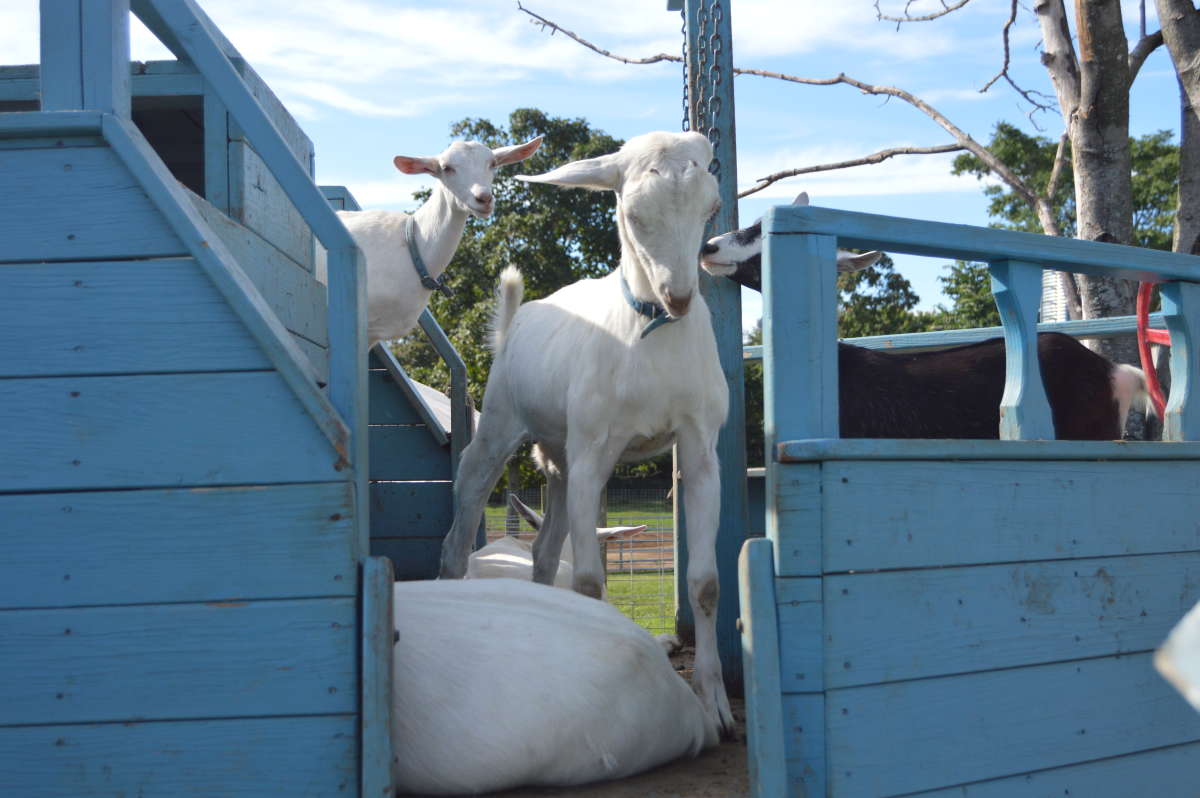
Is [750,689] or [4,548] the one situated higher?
[4,548]

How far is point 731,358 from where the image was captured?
4.44m

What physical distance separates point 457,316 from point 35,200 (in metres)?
26.9

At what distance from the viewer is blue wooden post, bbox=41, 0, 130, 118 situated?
225 centimetres

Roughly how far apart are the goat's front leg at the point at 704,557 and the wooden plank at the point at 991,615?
3.61ft

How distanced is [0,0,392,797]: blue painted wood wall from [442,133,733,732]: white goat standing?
58.5 inches

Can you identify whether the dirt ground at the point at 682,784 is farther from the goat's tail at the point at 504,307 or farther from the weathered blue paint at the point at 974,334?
the goat's tail at the point at 504,307

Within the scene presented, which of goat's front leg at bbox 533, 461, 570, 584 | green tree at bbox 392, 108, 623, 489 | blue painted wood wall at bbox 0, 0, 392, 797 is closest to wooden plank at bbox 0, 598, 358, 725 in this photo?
blue painted wood wall at bbox 0, 0, 392, 797

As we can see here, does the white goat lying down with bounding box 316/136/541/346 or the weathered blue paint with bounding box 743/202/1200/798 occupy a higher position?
the white goat lying down with bounding box 316/136/541/346

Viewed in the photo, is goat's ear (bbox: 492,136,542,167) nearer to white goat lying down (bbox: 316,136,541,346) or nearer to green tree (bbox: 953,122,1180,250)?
white goat lying down (bbox: 316,136,541,346)

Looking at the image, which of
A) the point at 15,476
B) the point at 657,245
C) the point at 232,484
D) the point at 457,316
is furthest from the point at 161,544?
the point at 457,316

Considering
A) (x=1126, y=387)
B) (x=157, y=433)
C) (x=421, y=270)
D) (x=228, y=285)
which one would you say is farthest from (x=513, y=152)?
(x=157, y=433)

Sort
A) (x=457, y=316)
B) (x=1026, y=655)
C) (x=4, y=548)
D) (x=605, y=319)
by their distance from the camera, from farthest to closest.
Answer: (x=457, y=316), (x=605, y=319), (x=1026, y=655), (x=4, y=548)

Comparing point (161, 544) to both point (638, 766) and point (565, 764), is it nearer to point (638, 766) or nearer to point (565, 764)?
point (565, 764)

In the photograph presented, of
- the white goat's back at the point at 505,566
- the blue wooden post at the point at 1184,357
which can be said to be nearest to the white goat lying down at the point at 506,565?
the white goat's back at the point at 505,566
